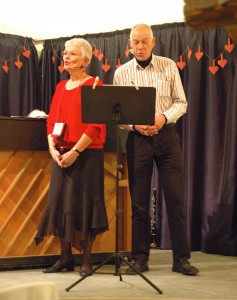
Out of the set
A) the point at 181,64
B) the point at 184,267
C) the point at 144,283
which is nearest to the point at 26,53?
the point at 181,64

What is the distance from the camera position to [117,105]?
3.22 m

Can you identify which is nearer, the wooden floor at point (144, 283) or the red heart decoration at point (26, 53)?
the wooden floor at point (144, 283)

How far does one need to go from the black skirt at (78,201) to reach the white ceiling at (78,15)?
2147 millimetres

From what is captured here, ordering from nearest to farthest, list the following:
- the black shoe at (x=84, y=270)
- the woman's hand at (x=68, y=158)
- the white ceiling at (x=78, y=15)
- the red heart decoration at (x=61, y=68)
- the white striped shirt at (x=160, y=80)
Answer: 1. the woman's hand at (x=68, y=158)
2. the black shoe at (x=84, y=270)
3. the white striped shirt at (x=160, y=80)
4. the white ceiling at (x=78, y=15)
5. the red heart decoration at (x=61, y=68)

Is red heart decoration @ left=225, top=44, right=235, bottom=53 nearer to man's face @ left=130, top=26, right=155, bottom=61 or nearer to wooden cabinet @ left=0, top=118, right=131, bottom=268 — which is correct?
man's face @ left=130, top=26, right=155, bottom=61

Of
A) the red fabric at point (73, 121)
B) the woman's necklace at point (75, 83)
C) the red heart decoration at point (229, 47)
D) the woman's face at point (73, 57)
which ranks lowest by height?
the red fabric at point (73, 121)

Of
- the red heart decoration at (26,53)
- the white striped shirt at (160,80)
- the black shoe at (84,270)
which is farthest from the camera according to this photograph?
the red heart decoration at (26,53)

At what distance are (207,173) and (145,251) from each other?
142cm

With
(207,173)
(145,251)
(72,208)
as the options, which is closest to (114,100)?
(72,208)

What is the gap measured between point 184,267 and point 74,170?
0.92m

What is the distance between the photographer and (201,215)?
4.99m

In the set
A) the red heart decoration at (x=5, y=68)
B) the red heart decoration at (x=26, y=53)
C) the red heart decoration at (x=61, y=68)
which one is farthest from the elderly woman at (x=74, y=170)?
the red heart decoration at (x=26, y=53)

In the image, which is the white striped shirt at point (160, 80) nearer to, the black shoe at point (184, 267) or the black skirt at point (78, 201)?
the black skirt at point (78, 201)

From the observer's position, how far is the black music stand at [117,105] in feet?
10.5
